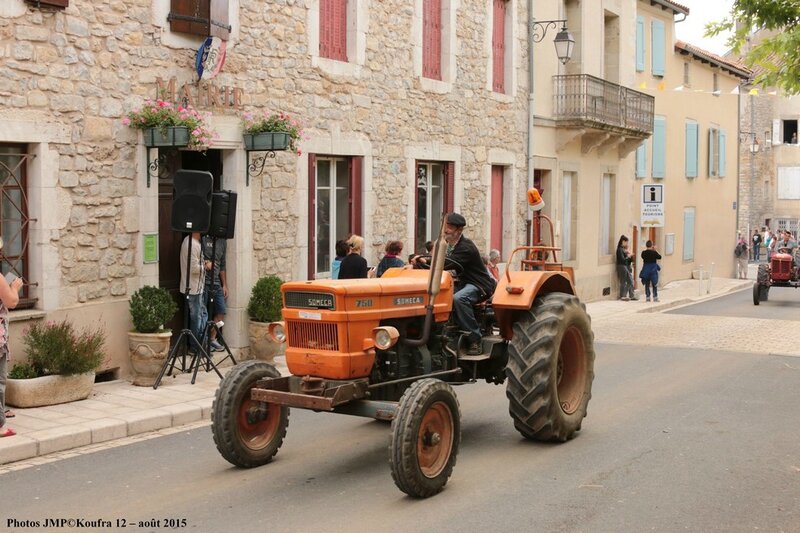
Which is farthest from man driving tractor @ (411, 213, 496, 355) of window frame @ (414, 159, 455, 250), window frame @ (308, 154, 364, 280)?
window frame @ (414, 159, 455, 250)

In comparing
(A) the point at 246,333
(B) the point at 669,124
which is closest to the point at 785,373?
(A) the point at 246,333

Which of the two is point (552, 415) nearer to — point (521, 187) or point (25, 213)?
point (25, 213)

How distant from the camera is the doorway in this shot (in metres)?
12.3

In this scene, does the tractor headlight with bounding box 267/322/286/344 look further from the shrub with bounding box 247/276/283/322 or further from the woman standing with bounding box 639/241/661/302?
the woman standing with bounding box 639/241/661/302

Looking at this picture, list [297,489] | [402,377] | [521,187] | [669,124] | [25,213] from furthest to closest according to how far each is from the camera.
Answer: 1. [669,124]
2. [521,187]
3. [25,213]
4. [402,377]
5. [297,489]

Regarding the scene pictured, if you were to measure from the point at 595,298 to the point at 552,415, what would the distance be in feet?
55.2

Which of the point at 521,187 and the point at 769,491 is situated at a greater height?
the point at 521,187

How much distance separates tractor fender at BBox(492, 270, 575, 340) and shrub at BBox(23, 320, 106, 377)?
4.01 meters

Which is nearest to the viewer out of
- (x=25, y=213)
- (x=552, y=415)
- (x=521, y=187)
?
(x=552, y=415)

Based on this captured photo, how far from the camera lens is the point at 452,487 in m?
6.98

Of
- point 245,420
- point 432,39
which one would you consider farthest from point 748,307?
point 245,420

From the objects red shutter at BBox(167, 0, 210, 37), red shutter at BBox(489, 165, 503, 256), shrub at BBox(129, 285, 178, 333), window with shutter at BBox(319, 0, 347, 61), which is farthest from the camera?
red shutter at BBox(489, 165, 503, 256)

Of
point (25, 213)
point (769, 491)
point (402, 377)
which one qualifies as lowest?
point (769, 491)

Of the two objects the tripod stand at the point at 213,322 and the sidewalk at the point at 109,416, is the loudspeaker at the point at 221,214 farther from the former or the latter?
the sidewalk at the point at 109,416
